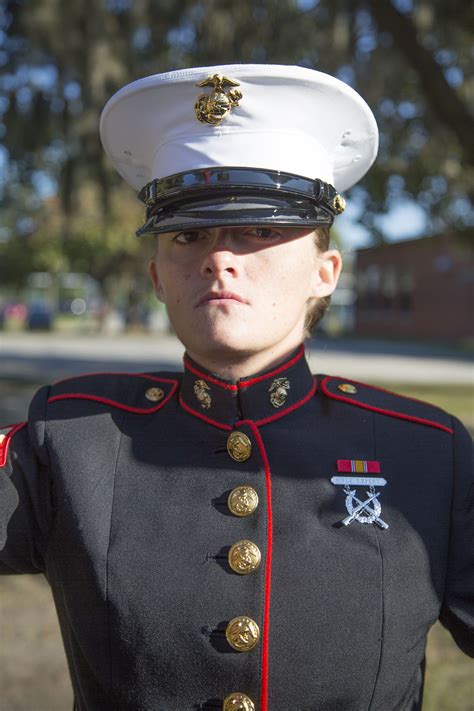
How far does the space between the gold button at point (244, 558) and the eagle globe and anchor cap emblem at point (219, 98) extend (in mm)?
829

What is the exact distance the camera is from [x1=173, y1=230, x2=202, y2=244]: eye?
1.49 metres

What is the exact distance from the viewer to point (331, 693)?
1382mm

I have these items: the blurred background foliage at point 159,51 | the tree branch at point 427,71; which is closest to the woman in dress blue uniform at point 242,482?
the blurred background foliage at point 159,51

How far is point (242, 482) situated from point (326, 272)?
48 centimetres

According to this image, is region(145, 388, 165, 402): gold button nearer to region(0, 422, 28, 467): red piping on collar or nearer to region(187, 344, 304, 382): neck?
region(187, 344, 304, 382): neck

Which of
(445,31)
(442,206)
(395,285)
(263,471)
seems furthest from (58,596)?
(395,285)

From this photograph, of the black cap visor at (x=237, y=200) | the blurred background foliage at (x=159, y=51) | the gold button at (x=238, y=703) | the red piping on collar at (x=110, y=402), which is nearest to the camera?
the gold button at (x=238, y=703)

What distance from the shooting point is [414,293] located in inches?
1244

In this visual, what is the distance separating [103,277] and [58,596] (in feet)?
115

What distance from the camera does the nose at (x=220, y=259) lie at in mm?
1411

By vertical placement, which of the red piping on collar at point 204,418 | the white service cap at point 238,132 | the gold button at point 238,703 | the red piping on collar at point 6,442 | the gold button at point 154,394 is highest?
the white service cap at point 238,132

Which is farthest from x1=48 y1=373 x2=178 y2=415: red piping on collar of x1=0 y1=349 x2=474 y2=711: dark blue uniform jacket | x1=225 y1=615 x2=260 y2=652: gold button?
x1=225 y1=615 x2=260 y2=652: gold button

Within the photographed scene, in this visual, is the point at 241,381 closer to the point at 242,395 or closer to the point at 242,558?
the point at 242,395

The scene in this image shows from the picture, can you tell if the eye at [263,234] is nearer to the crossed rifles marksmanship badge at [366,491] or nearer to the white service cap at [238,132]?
the white service cap at [238,132]
